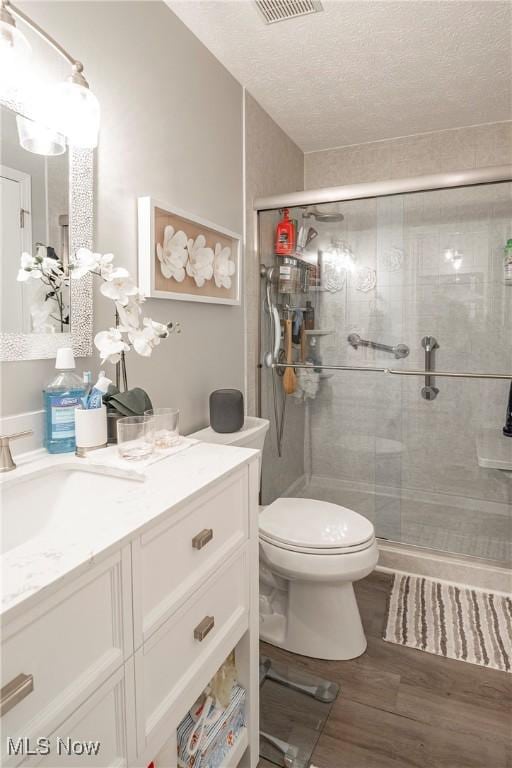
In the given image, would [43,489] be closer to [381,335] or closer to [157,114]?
[157,114]

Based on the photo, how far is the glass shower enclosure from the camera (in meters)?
2.20

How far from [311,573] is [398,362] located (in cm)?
113

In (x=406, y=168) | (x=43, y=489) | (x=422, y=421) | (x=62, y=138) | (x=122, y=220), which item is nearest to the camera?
(x=43, y=489)

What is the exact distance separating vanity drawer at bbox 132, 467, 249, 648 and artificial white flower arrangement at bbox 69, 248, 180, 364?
442mm

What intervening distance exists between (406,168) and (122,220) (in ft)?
6.32

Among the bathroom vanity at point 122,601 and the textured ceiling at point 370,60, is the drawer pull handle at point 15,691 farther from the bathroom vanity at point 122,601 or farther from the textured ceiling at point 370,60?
the textured ceiling at point 370,60

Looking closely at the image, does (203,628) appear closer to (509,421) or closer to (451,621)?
(451,621)

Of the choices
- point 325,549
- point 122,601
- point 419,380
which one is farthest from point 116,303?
point 419,380

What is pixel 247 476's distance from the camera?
1.23 metres

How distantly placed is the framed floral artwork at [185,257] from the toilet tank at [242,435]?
50 centimetres

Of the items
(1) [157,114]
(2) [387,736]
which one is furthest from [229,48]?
(2) [387,736]

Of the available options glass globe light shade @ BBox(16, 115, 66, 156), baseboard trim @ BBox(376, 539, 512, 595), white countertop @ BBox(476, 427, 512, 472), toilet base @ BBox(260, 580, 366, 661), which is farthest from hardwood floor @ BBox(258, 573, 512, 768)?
glass globe light shade @ BBox(16, 115, 66, 156)

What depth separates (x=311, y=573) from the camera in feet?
5.53

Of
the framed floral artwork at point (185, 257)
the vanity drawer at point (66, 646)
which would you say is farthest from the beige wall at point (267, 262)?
the vanity drawer at point (66, 646)
